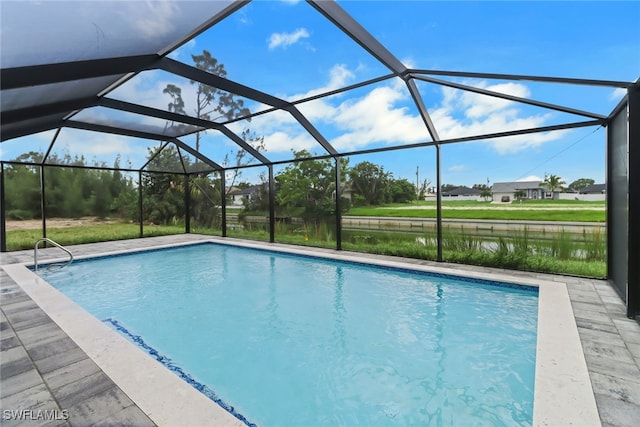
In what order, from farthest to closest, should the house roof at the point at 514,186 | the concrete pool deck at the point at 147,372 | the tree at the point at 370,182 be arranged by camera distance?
the tree at the point at 370,182, the house roof at the point at 514,186, the concrete pool deck at the point at 147,372

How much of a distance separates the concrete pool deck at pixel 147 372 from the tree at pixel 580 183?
2.50 meters

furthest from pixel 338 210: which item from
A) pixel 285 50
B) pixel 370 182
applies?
pixel 285 50

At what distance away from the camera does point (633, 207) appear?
365cm

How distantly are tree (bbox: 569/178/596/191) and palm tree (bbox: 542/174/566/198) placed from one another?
27 cm

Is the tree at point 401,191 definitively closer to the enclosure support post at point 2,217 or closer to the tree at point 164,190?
the tree at point 164,190

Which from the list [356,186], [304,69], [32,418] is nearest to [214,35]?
[304,69]

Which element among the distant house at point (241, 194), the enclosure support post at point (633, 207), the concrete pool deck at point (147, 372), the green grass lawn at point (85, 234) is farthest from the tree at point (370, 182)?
the green grass lawn at point (85, 234)

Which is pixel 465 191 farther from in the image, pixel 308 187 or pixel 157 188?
pixel 157 188

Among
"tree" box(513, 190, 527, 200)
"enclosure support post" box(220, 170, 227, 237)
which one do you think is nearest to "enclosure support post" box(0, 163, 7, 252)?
"enclosure support post" box(220, 170, 227, 237)

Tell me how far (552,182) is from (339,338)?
6040mm

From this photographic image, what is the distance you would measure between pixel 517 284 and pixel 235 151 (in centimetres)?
810

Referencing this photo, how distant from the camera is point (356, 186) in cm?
982

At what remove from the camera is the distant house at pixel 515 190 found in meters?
7.13

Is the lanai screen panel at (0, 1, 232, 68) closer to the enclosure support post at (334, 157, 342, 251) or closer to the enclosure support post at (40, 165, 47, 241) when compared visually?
the enclosure support post at (334, 157, 342, 251)
